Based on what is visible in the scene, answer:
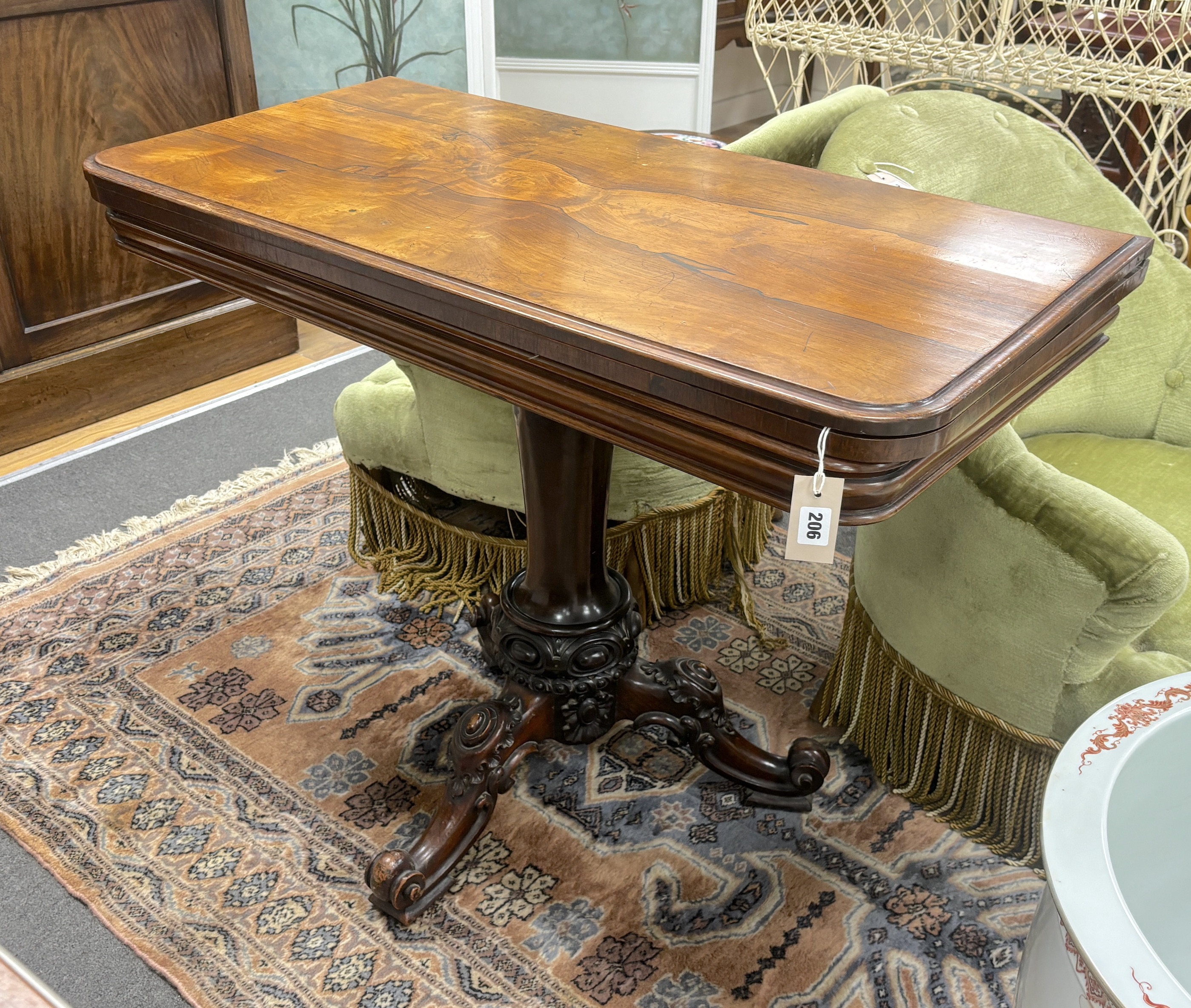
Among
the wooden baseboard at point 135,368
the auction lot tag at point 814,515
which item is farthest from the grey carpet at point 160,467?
the auction lot tag at point 814,515

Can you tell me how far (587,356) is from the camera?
3.29ft

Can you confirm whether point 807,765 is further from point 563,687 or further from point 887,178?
point 887,178

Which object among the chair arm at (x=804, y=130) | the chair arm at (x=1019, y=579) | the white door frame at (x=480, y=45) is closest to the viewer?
the chair arm at (x=1019, y=579)

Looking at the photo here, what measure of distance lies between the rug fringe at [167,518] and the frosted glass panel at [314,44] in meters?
1.07

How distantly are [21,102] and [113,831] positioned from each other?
61.1 inches

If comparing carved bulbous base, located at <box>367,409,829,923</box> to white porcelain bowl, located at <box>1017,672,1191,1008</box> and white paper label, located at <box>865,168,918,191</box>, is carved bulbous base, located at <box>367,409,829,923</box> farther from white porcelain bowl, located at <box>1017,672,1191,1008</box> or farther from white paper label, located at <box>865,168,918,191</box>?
white porcelain bowl, located at <box>1017,672,1191,1008</box>

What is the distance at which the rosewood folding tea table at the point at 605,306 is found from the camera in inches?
37.4

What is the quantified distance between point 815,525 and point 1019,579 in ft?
1.85

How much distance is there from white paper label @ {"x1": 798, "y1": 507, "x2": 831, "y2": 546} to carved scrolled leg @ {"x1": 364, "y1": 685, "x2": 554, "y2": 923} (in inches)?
29.0

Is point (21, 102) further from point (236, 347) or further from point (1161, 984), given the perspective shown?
point (1161, 984)

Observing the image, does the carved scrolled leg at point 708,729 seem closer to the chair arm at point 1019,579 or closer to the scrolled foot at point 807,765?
the scrolled foot at point 807,765

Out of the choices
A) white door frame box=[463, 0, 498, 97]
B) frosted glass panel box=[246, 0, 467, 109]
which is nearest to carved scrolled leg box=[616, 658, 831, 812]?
frosted glass panel box=[246, 0, 467, 109]

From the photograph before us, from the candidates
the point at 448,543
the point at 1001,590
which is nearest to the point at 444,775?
the point at 448,543

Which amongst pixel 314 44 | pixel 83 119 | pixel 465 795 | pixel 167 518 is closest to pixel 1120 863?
pixel 465 795
